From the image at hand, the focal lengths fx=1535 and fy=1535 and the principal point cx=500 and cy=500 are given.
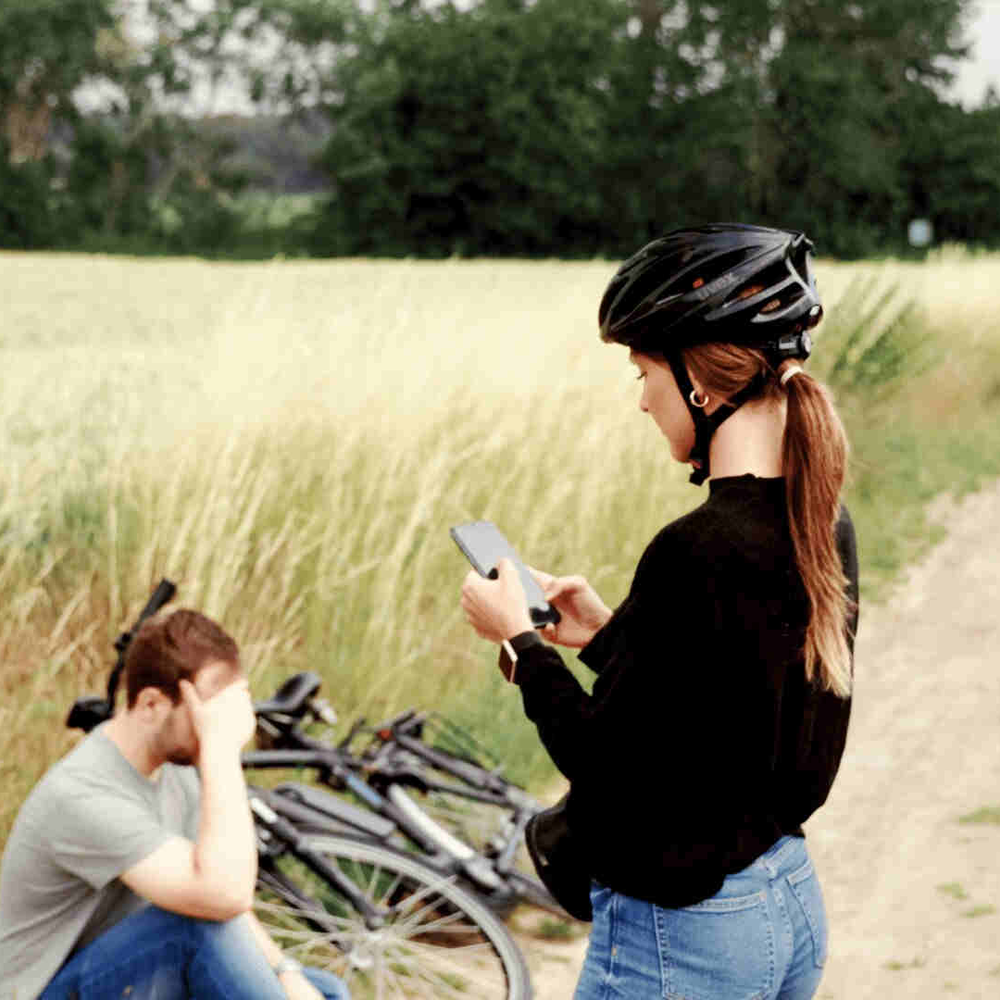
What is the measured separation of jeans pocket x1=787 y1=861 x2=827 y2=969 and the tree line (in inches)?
1763

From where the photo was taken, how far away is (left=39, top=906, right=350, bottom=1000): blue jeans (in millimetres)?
3168

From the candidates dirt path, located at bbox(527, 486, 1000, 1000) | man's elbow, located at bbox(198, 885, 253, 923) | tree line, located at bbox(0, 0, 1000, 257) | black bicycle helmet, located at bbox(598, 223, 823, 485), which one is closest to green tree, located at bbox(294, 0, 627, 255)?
tree line, located at bbox(0, 0, 1000, 257)

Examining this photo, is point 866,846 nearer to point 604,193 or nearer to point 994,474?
point 994,474

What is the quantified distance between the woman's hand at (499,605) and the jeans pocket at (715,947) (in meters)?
0.39

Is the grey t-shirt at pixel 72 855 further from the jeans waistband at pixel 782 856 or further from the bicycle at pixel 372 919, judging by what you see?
the jeans waistband at pixel 782 856

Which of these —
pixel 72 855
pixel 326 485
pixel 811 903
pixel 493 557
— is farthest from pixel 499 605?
pixel 326 485

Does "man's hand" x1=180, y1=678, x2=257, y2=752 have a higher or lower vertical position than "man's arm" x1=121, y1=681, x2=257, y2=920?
higher

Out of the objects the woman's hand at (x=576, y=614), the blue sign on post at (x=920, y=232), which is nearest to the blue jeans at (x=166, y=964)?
the woman's hand at (x=576, y=614)

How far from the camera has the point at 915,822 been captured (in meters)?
5.30

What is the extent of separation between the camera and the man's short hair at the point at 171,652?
316 centimetres

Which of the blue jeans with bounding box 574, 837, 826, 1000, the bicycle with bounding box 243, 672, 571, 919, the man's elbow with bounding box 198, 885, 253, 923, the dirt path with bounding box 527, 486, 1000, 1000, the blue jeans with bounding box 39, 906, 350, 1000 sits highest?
the blue jeans with bounding box 574, 837, 826, 1000

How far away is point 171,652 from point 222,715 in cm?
18

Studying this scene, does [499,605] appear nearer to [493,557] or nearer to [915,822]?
[493,557]

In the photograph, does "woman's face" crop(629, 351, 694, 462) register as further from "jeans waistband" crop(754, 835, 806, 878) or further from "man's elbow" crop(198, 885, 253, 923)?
"man's elbow" crop(198, 885, 253, 923)
